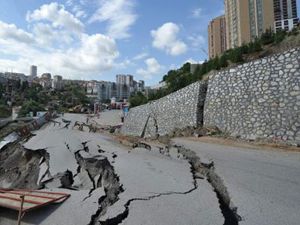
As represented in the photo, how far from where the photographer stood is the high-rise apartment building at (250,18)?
162 ft

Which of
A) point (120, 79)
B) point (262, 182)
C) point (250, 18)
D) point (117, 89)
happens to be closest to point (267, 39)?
point (262, 182)

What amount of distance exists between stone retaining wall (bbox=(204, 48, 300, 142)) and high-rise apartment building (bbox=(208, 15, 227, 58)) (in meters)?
49.9

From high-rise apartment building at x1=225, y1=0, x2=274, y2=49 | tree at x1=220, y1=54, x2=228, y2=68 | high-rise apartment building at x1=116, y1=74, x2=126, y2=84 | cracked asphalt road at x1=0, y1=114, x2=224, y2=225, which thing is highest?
high-rise apartment building at x1=116, y1=74, x2=126, y2=84

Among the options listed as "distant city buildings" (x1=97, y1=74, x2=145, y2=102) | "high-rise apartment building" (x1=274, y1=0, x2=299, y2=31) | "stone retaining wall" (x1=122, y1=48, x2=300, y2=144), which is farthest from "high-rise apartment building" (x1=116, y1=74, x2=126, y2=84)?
"stone retaining wall" (x1=122, y1=48, x2=300, y2=144)

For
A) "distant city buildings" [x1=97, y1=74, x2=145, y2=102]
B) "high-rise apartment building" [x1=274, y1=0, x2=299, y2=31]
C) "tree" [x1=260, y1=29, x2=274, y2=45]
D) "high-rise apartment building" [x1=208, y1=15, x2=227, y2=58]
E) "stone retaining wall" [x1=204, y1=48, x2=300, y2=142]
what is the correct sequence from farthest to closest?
"distant city buildings" [x1=97, y1=74, x2=145, y2=102] → "high-rise apartment building" [x1=208, y1=15, x2=227, y2=58] → "high-rise apartment building" [x1=274, y1=0, x2=299, y2=31] → "tree" [x1=260, y1=29, x2=274, y2=45] → "stone retaining wall" [x1=204, y1=48, x2=300, y2=142]

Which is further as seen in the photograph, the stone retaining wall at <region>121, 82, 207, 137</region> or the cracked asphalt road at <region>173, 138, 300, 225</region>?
the stone retaining wall at <region>121, 82, 207, 137</region>

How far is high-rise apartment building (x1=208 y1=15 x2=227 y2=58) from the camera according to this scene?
6147 cm

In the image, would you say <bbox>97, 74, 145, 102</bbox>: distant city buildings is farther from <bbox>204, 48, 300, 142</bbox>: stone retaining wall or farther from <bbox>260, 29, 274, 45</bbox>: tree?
<bbox>204, 48, 300, 142</bbox>: stone retaining wall

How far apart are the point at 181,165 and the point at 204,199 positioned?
296 cm

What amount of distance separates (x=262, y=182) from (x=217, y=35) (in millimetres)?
62013

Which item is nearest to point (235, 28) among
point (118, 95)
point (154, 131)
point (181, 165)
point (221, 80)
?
point (154, 131)

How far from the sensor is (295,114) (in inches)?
402

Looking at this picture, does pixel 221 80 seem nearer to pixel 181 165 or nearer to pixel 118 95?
pixel 181 165

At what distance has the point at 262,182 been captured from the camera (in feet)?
18.3
